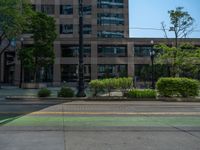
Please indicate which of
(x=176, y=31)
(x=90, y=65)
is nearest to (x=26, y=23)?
(x=176, y=31)

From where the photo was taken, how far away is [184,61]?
40688 mm

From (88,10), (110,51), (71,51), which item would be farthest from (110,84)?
(88,10)

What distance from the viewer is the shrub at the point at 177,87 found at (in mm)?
27297

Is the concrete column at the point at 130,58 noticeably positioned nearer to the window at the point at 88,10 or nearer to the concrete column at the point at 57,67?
the concrete column at the point at 57,67

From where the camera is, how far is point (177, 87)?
27.3m

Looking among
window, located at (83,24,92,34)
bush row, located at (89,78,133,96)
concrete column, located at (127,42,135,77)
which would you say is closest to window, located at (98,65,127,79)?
concrete column, located at (127,42,135,77)

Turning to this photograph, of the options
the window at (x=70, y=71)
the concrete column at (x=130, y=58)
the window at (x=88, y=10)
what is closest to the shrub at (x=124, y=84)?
the window at (x=70, y=71)

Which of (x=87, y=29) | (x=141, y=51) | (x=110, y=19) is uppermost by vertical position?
(x=110, y=19)

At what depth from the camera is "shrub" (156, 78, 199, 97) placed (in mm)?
27297

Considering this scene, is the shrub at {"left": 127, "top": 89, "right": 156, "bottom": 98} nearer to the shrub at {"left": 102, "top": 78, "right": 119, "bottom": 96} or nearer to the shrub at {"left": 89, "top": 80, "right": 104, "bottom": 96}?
the shrub at {"left": 102, "top": 78, "right": 119, "bottom": 96}

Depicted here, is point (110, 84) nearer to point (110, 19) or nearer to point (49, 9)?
point (49, 9)

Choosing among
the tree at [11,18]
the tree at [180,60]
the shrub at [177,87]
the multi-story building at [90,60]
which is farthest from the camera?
the multi-story building at [90,60]
